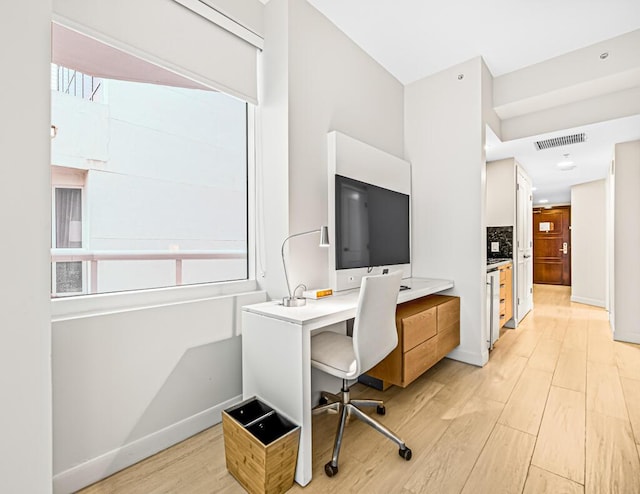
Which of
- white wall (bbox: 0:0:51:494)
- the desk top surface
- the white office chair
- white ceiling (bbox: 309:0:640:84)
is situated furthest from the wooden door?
white wall (bbox: 0:0:51:494)

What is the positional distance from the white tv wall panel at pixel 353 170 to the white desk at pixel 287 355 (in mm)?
428

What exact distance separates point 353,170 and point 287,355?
1482 mm

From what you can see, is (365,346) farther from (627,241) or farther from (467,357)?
(627,241)

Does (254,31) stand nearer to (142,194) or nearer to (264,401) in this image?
(142,194)

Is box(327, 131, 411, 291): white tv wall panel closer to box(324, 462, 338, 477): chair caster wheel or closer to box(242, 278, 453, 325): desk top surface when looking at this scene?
box(242, 278, 453, 325): desk top surface

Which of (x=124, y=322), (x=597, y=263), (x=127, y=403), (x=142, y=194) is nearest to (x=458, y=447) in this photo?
(x=127, y=403)

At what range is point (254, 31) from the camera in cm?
213

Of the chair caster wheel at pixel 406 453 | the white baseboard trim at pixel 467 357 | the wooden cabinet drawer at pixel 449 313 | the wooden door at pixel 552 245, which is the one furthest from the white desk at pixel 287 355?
the wooden door at pixel 552 245

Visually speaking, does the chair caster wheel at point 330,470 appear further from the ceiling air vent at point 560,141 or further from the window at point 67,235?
the ceiling air vent at point 560,141

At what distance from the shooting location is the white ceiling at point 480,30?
7.33 feet

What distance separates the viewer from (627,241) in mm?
3477

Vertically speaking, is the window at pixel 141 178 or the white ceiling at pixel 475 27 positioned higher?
the white ceiling at pixel 475 27

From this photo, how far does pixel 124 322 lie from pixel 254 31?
6.46 ft

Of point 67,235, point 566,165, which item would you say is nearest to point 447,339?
point 67,235
